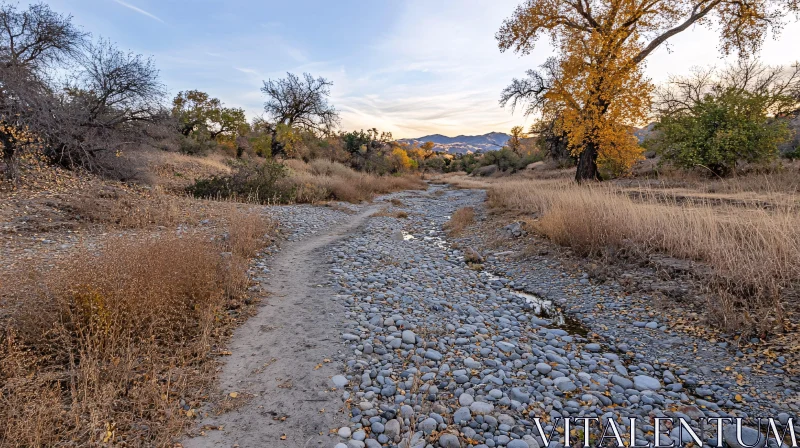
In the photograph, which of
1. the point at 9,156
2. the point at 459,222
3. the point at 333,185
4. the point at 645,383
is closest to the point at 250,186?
the point at 333,185

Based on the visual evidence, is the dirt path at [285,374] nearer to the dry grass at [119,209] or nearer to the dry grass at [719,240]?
the dry grass at [719,240]

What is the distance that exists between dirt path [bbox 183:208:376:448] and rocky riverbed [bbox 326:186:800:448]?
158 mm

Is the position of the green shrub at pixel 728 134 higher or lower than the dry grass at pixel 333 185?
higher

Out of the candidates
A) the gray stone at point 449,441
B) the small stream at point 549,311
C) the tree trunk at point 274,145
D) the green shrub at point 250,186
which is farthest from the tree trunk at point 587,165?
the tree trunk at point 274,145

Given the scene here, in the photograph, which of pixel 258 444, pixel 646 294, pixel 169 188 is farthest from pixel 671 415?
pixel 169 188

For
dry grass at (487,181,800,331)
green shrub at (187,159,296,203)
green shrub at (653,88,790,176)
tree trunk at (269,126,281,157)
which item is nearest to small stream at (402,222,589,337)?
dry grass at (487,181,800,331)

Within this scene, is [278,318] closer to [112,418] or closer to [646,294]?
[112,418]

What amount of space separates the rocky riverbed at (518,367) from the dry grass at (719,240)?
0.82 meters

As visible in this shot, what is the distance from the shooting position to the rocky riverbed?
2.79 meters

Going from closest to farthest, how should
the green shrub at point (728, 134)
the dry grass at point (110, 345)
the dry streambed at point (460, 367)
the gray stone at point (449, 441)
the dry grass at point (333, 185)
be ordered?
the dry grass at point (110, 345) → the gray stone at point (449, 441) → the dry streambed at point (460, 367) → the green shrub at point (728, 134) → the dry grass at point (333, 185)

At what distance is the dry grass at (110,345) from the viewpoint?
2346 mm

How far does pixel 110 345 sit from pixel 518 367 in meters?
3.86

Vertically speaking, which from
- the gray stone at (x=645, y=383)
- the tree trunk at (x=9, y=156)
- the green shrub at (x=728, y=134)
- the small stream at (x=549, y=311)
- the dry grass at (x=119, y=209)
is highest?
the green shrub at (x=728, y=134)

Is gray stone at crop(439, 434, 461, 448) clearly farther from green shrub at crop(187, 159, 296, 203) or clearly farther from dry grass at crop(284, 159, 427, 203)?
dry grass at crop(284, 159, 427, 203)
